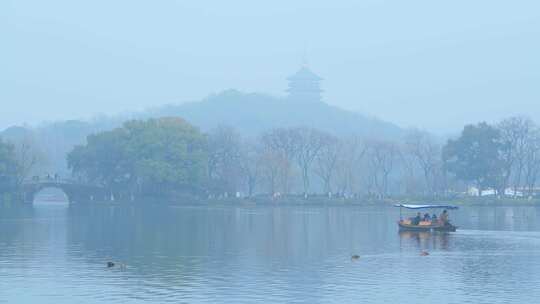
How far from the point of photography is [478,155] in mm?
134125

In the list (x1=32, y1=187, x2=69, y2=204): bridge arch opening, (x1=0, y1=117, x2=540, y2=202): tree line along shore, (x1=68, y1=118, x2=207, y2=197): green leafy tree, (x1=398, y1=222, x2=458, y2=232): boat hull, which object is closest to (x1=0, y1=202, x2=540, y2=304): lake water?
(x1=398, y1=222, x2=458, y2=232): boat hull

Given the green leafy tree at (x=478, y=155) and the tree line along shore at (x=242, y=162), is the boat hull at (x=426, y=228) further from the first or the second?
the green leafy tree at (x=478, y=155)

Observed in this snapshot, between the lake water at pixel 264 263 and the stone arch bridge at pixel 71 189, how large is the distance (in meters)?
53.7

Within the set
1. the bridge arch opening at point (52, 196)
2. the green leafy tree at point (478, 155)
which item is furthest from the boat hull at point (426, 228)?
the bridge arch opening at point (52, 196)

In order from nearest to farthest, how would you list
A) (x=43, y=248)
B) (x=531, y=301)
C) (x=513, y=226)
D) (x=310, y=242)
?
(x=531, y=301), (x=43, y=248), (x=310, y=242), (x=513, y=226)

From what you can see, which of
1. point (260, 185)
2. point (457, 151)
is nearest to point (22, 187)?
point (260, 185)

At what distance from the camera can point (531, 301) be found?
122 ft

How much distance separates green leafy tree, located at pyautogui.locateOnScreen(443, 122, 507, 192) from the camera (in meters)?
134

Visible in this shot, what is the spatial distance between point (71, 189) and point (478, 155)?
53.1 meters

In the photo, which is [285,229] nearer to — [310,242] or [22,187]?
[310,242]

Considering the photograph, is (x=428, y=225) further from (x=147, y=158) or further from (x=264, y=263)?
(x=147, y=158)

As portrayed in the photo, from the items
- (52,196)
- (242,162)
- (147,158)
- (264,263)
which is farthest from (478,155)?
(264,263)

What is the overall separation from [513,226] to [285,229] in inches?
716

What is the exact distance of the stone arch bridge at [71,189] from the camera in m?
133
